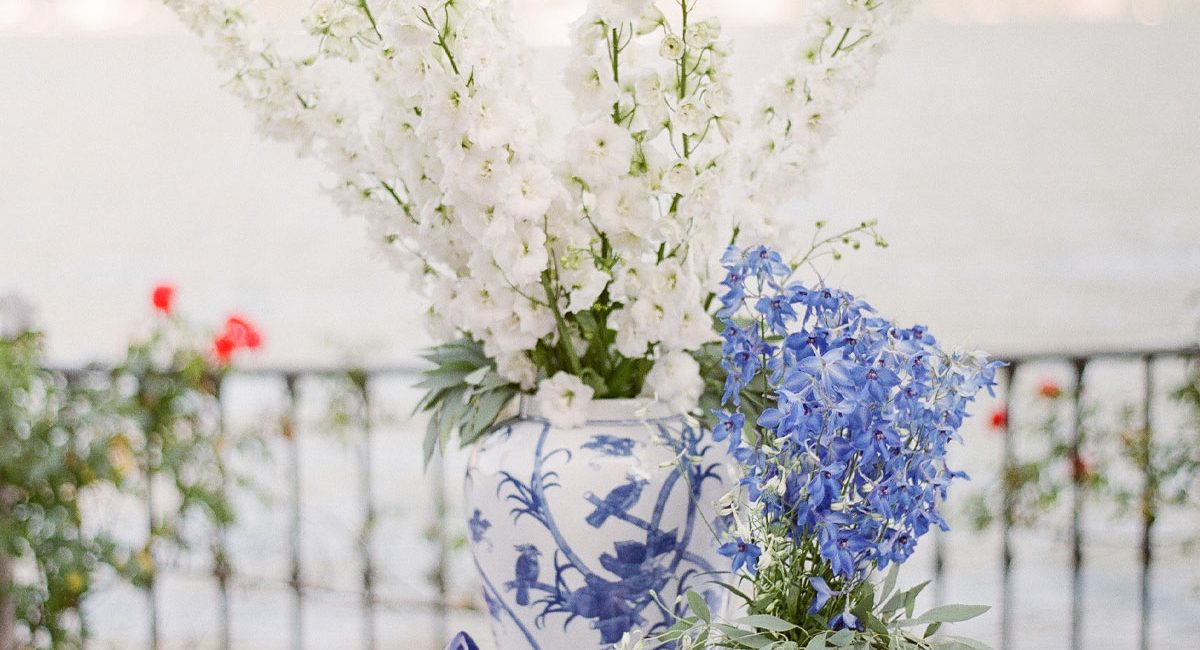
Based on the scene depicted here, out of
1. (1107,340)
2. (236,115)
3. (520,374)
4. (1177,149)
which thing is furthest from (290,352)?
(520,374)

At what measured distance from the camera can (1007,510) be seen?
284 centimetres

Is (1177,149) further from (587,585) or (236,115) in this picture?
(587,585)

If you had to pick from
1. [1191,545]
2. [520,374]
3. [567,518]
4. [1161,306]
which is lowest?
[1191,545]

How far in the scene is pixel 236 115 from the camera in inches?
585

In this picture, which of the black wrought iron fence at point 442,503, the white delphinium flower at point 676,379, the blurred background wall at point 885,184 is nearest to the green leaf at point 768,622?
the white delphinium flower at point 676,379

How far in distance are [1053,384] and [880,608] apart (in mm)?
2423

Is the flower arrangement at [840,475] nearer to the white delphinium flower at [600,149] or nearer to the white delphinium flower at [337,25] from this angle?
the white delphinium flower at [600,149]

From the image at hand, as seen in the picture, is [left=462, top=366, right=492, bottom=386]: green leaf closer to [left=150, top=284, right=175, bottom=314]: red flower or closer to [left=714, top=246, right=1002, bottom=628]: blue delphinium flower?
[left=714, top=246, right=1002, bottom=628]: blue delphinium flower

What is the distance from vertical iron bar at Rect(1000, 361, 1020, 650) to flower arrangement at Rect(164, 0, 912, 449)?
1.30m

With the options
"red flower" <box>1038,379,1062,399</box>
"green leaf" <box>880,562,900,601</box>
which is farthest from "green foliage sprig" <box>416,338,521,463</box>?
"red flower" <box>1038,379,1062,399</box>

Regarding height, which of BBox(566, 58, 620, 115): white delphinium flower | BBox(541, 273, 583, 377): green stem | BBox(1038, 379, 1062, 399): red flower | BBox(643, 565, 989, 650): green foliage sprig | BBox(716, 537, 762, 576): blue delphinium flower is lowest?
BBox(643, 565, 989, 650): green foliage sprig

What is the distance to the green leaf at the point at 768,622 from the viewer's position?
703 mm

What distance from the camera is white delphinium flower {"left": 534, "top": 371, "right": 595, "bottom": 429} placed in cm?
94

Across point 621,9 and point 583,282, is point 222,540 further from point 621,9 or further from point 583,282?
point 621,9
